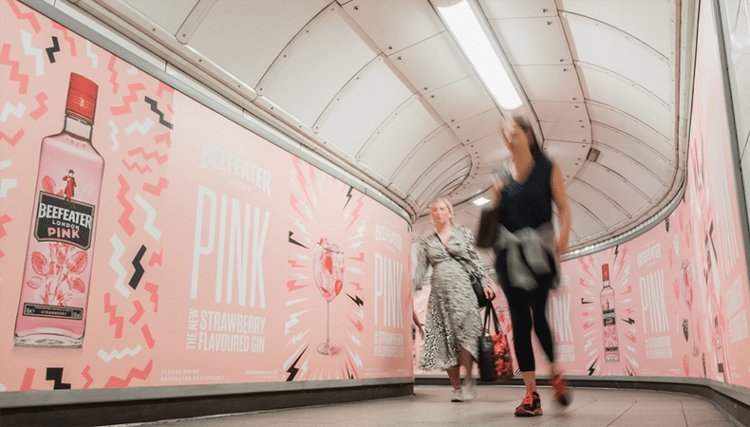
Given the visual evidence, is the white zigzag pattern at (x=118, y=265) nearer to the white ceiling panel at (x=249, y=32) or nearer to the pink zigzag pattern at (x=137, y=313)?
the pink zigzag pattern at (x=137, y=313)

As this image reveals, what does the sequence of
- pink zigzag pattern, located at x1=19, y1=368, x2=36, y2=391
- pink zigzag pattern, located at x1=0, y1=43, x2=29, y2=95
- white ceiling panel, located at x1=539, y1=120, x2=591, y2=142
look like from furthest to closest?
white ceiling panel, located at x1=539, y1=120, x2=591, y2=142
pink zigzag pattern, located at x1=0, y1=43, x2=29, y2=95
pink zigzag pattern, located at x1=19, y1=368, x2=36, y2=391

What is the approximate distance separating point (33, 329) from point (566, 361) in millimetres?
7993

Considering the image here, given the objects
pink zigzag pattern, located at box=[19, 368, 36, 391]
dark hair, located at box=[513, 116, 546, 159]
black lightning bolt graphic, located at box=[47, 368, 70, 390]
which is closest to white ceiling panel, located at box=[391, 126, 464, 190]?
dark hair, located at box=[513, 116, 546, 159]

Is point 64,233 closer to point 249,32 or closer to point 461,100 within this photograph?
point 249,32

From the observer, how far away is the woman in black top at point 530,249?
9.34 feet

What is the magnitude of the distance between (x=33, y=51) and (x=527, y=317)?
8.84 feet

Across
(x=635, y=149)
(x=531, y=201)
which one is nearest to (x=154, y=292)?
(x=531, y=201)

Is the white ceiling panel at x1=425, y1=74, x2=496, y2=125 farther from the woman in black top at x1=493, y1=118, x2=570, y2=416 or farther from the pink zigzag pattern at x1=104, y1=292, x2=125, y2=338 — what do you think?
the pink zigzag pattern at x1=104, y1=292, x2=125, y2=338

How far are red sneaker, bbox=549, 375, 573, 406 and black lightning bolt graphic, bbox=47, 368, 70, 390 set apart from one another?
2.32 m

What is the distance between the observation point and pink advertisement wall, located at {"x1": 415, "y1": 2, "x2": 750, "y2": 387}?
2.47m

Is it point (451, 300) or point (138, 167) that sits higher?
point (138, 167)

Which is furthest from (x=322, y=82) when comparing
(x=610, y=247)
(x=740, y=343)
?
(x=610, y=247)

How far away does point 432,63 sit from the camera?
4793 millimetres

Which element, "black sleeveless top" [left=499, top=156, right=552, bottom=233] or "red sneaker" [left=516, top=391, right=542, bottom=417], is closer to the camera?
"red sneaker" [left=516, top=391, right=542, bottom=417]
